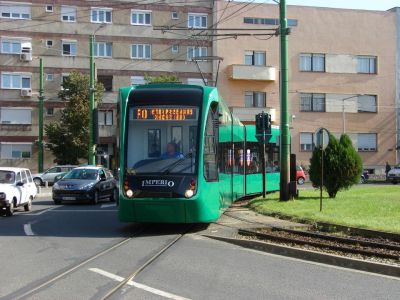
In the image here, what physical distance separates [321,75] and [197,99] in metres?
44.8

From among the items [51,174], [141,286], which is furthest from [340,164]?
[51,174]

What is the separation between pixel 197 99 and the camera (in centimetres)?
1363

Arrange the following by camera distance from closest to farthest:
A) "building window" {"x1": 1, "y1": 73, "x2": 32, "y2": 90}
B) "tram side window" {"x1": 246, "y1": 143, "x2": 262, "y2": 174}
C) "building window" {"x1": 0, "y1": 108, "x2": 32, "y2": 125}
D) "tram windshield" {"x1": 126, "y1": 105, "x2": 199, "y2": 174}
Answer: "tram windshield" {"x1": 126, "y1": 105, "x2": 199, "y2": 174} < "tram side window" {"x1": 246, "y1": 143, "x2": 262, "y2": 174} < "building window" {"x1": 1, "y1": 73, "x2": 32, "y2": 90} < "building window" {"x1": 0, "y1": 108, "x2": 32, "y2": 125}

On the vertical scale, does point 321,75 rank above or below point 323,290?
above

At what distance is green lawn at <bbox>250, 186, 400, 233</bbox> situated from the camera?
45.8 feet

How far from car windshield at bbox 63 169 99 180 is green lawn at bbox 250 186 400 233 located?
8.20 metres

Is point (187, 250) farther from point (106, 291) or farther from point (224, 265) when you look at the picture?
point (106, 291)

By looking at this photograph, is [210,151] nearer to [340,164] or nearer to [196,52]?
[340,164]

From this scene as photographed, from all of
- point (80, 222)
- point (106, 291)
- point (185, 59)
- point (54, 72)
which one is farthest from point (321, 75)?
point (106, 291)

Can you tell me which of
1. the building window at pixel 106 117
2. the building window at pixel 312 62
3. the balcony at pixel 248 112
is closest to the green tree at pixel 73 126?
the building window at pixel 106 117

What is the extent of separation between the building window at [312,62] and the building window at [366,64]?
3836mm

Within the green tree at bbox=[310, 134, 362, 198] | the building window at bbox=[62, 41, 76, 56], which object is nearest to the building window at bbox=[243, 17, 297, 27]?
the building window at bbox=[62, 41, 76, 56]

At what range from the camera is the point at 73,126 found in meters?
48.7

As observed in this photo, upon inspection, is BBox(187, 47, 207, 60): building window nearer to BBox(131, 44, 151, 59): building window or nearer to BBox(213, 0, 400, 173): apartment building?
BBox(213, 0, 400, 173): apartment building
